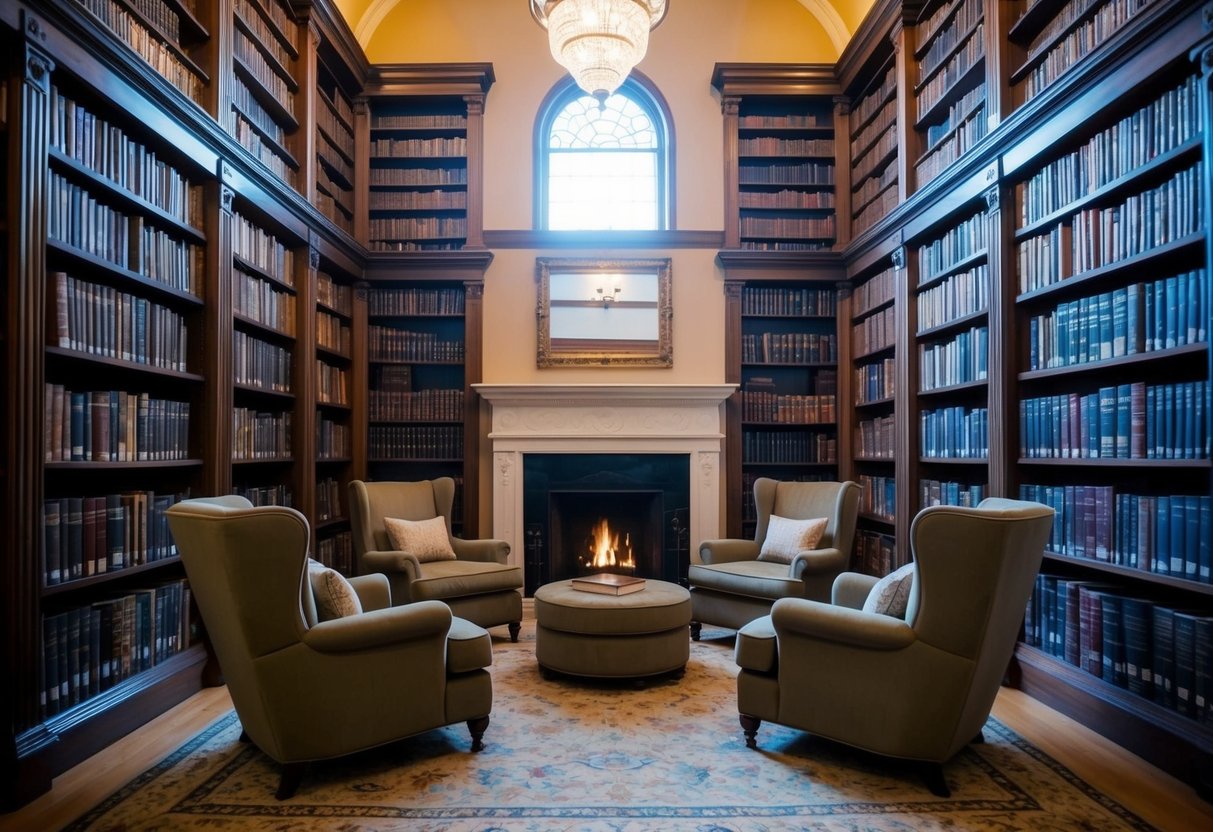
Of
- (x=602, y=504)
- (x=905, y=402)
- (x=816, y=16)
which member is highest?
(x=816, y=16)

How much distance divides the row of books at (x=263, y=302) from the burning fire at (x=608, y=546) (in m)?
2.72

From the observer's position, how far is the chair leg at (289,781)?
2.62 meters

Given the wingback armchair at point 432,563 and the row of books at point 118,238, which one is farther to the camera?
the wingback armchair at point 432,563

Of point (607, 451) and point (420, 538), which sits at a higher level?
point (607, 451)

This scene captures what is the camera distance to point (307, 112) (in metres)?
5.12

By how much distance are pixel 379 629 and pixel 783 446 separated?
4.27 metres

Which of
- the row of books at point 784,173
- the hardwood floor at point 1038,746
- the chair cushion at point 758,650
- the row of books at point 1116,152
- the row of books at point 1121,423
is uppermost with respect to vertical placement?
the row of books at point 784,173

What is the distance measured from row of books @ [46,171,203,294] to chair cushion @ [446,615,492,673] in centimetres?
211

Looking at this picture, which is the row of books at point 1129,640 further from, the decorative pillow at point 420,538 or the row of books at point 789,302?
the decorative pillow at point 420,538

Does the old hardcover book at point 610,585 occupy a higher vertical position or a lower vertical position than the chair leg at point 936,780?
higher

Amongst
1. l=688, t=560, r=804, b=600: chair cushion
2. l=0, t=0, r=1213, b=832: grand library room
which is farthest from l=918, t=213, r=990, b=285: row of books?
l=688, t=560, r=804, b=600: chair cushion

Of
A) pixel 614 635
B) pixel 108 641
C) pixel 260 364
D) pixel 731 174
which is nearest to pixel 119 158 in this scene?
pixel 260 364

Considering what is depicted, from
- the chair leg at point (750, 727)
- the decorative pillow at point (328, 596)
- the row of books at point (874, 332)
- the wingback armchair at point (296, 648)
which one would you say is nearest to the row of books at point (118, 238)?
the wingback armchair at point (296, 648)

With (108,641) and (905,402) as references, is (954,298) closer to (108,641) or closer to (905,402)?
(905,402)
